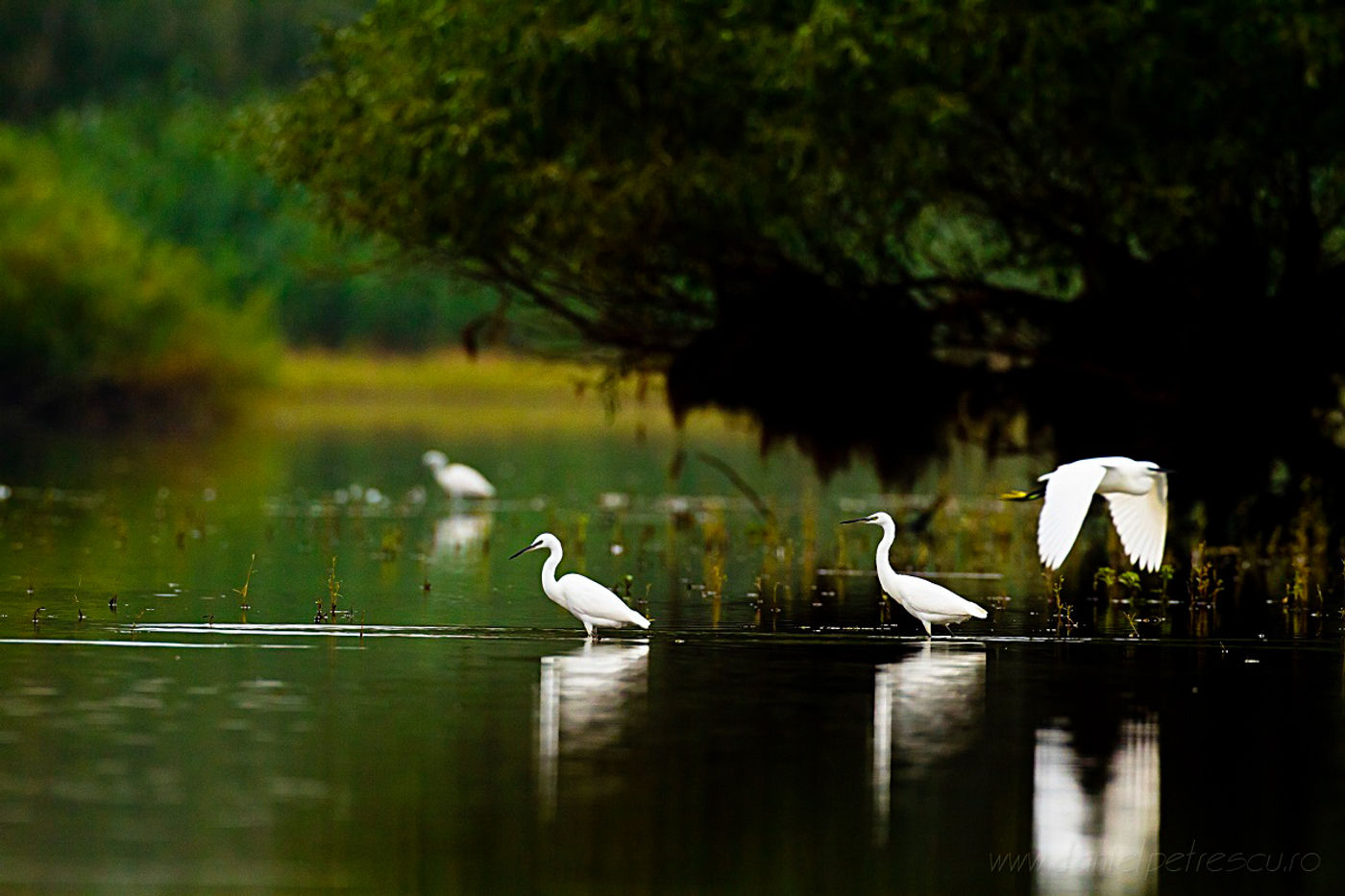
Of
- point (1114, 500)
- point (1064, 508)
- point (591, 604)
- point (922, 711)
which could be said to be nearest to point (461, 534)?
point (1114, 500)

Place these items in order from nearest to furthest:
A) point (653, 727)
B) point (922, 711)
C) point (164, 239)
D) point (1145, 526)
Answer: point (653, 727), point (922, 711), point (1145, 526), point (164, 239)

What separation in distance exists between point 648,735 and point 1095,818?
2824 mm

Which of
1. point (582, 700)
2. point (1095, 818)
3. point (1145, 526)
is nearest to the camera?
point (1095, 818)

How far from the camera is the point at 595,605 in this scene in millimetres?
17312

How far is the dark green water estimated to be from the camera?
10023 mm

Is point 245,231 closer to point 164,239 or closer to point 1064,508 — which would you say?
point 164,239

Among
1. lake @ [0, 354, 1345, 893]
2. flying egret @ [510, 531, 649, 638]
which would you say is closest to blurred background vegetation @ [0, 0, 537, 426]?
lake @ [0, 354, 1345, 893]

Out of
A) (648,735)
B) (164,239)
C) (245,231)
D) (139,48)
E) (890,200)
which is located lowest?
(648,735)

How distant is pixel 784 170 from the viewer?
2712cm

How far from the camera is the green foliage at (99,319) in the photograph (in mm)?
75375

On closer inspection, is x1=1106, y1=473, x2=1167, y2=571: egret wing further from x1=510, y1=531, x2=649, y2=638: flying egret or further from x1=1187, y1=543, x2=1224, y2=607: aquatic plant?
x1=510, y1=531, x2=649, y2=638: flying egret

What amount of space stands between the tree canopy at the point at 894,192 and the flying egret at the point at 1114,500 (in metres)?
6.12

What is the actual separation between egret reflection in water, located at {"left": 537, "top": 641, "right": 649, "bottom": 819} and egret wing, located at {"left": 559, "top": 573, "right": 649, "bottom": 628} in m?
0.18

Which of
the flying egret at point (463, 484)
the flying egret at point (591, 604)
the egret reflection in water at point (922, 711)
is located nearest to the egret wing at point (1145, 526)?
the egret reflection in water at point (922, 711)
